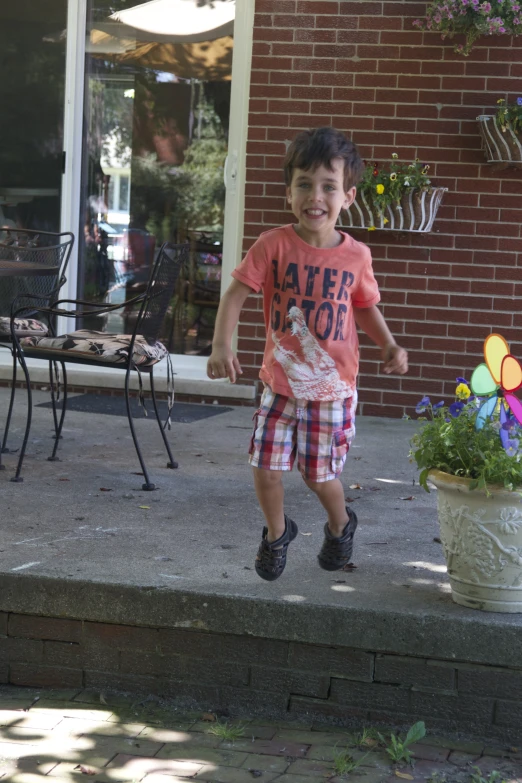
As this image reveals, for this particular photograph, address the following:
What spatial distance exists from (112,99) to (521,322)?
305cm

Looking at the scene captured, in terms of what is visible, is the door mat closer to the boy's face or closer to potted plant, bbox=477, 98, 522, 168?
potted plant, bbox=477, 98, 522, 168

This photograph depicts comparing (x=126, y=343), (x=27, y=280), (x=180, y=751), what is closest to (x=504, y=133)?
(x=126, y=343)

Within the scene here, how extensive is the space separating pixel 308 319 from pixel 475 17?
3.43m

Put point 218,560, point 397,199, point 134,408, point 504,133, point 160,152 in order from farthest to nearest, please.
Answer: point 160,152
point 134,408
point 397,199
point 504,133
point 218,560

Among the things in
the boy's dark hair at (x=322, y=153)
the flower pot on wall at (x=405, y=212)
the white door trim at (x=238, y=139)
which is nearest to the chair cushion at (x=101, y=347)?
the boy's dark hair at (x=322, y=153)

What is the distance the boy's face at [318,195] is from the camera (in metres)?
3.04

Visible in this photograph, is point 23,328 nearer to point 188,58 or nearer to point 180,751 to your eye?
point 188,58

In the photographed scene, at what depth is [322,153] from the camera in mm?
3031

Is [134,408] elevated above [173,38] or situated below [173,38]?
below

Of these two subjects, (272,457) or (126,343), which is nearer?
(272,457)

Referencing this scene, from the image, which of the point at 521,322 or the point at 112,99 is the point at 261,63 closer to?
the point at 112,99

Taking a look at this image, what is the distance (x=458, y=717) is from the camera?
3041 mm

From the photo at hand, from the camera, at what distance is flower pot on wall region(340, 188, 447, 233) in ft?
20.0

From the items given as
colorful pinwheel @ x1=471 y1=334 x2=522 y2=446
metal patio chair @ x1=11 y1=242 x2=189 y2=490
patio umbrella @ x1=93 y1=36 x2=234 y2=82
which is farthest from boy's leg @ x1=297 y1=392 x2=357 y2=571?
patio umbrella @ x1=93 y1=36 x2=234 y2=82
